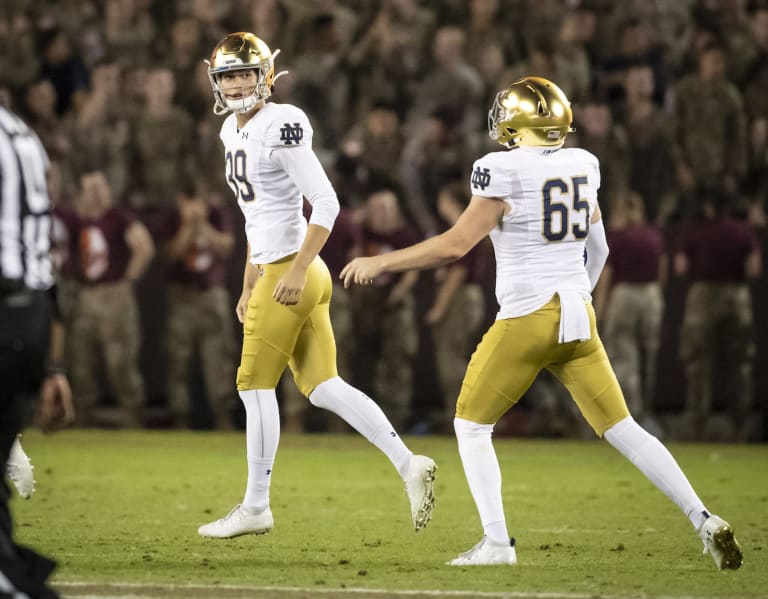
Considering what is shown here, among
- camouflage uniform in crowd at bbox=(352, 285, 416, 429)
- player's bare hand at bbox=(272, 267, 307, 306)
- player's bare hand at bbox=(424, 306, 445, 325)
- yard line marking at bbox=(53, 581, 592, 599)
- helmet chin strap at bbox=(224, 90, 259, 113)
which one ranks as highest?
helmet chin strap at bbox=(224, 90, 259, 113)

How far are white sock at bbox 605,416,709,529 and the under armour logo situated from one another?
3.67 feet

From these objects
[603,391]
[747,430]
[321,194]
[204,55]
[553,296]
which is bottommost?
[747,430]

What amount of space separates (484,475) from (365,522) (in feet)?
5.80

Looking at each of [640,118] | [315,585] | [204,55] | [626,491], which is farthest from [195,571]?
[204,55]

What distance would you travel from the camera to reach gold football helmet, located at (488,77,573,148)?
20.2 ft

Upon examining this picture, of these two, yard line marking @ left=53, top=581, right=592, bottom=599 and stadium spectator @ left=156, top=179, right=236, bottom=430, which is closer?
yard line marking @ left=53, top=581, right=592, bottom=599

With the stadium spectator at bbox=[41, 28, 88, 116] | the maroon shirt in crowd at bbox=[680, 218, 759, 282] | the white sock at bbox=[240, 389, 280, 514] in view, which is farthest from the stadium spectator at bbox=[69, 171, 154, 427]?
the white sock at bbox=[240, 389, 280, 514]

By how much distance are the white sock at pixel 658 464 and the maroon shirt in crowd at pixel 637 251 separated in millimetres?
6644

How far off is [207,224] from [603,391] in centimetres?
765

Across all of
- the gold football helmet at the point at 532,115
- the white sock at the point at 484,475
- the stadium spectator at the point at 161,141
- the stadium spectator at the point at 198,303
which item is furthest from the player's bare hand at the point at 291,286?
the stadium spectator at the point at 161,141

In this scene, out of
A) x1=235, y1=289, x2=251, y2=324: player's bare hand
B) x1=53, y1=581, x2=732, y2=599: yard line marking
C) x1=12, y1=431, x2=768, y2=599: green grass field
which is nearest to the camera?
x1=53, y1=581, x2=732, y2=599: yard line marking

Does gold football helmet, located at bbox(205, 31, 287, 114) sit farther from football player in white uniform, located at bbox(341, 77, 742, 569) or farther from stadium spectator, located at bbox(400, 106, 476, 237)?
stadium spectator, located at bbox(400, 106, 476, 237)

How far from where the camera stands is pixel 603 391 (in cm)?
609

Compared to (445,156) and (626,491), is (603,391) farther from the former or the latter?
(445,156)
